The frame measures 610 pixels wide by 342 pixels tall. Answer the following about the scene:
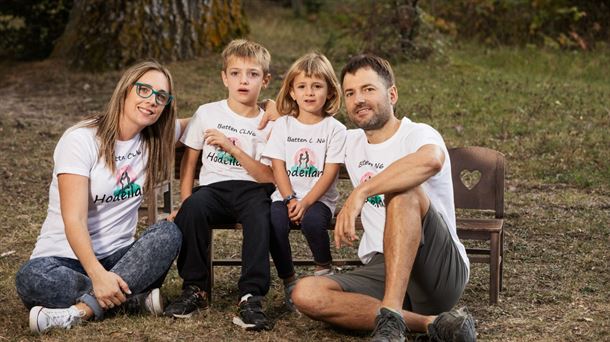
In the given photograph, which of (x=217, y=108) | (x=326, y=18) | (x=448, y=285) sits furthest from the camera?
(x=326, y=18)

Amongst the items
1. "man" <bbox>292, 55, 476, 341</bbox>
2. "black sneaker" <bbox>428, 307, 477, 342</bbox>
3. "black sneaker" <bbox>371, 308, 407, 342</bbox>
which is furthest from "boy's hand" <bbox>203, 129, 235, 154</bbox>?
"black sneaker" <bbox>428, 307, 477, 342</bbox>

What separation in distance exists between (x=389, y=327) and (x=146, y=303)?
1.35 metres

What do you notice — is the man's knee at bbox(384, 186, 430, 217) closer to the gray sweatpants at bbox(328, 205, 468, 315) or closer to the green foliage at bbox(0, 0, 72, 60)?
the gray sweatpants at bbox(328, 205, 468, 315)

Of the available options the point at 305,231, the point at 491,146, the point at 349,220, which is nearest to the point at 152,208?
the point at 305,231

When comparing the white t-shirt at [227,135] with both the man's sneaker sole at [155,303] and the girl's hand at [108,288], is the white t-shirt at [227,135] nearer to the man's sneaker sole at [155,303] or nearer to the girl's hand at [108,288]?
the man's sneaker sole at [155,303]

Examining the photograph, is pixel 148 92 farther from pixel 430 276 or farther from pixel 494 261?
pixel 494 261

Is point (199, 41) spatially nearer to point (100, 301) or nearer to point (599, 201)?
point (599, 201)

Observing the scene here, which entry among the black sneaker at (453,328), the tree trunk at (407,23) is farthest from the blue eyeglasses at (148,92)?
the tree trunk at (407,23)

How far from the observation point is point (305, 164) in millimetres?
5715

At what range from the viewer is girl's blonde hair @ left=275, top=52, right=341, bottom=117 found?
570 cm

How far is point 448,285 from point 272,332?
890 mm

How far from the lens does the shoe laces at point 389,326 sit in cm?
466

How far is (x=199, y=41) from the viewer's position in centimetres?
1338

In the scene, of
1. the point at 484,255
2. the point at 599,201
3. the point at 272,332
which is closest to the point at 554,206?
the point at 599,201
